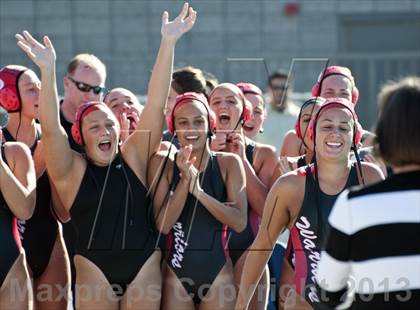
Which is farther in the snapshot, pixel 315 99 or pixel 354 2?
pixel 354 2

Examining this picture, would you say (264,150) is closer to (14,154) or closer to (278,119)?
(14,154)

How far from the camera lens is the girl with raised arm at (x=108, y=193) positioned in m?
5.64

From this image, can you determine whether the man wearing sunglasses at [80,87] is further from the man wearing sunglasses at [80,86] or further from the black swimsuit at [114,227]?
the black swimsuit at [114,227]

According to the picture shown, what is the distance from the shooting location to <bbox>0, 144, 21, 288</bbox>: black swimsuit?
5.68 metres

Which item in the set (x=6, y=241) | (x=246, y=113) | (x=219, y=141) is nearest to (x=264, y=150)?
(x=246, y=113)

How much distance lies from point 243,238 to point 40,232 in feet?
3.93

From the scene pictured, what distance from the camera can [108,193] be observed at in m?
5.73

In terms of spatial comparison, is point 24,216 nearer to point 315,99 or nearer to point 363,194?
point 315,99

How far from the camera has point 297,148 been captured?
22.9 ft

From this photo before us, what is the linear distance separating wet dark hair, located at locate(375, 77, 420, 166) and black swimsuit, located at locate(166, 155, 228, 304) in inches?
85.7

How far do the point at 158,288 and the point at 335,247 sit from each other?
2016 millimetres

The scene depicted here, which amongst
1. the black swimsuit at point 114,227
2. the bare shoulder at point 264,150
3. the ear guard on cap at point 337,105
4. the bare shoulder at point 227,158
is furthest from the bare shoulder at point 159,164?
the bare shoulder at point 264,150

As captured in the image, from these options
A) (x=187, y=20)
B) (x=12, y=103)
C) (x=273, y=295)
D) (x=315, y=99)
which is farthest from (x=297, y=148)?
(x=12, y=103)

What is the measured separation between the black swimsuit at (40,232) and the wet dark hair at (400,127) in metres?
2.83
